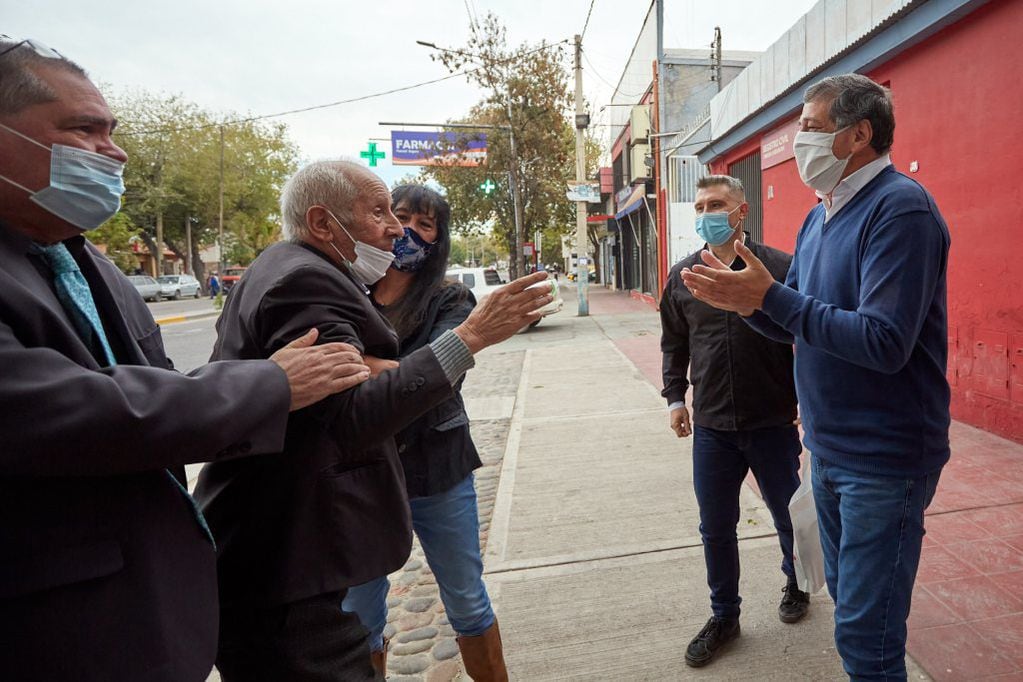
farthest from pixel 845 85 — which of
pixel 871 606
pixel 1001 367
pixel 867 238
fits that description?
pixel 1001 367

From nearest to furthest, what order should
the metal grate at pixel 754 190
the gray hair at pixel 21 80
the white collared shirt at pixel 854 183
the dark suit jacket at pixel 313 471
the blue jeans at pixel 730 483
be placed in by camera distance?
the gray hair at pixel 21 80
the dark suit jacket at pixel 313 471
the white collared shirt at pixel 854 183
the blue jeans at pixel 730 483
the metal grate at pixel 754 190

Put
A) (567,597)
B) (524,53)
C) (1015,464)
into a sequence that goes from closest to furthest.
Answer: (567,597) → (1015,464) → (524,53)

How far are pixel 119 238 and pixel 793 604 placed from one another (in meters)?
39.9

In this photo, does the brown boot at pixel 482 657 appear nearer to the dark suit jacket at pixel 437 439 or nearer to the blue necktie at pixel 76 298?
the dark suit jacket at pixel 437 439

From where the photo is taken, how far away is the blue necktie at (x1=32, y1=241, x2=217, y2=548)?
1.24 meters

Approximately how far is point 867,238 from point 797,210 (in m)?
7.30

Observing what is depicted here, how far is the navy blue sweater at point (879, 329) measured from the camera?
1684 mm

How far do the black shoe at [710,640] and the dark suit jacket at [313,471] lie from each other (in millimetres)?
1623

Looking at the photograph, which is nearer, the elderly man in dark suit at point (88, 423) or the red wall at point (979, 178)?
the elderly man in dark suit at point (88, 423)

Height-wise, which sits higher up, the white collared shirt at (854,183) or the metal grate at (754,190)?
the metal grate at (754,190)

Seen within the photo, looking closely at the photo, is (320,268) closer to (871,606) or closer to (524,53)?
(871,606)

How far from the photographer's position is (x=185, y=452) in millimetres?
1156

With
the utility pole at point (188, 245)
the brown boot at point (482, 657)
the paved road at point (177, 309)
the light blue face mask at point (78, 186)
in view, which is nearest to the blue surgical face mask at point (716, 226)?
the brown boot at point (482, 657)

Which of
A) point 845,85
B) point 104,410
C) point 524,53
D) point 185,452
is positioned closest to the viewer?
point 104,410
